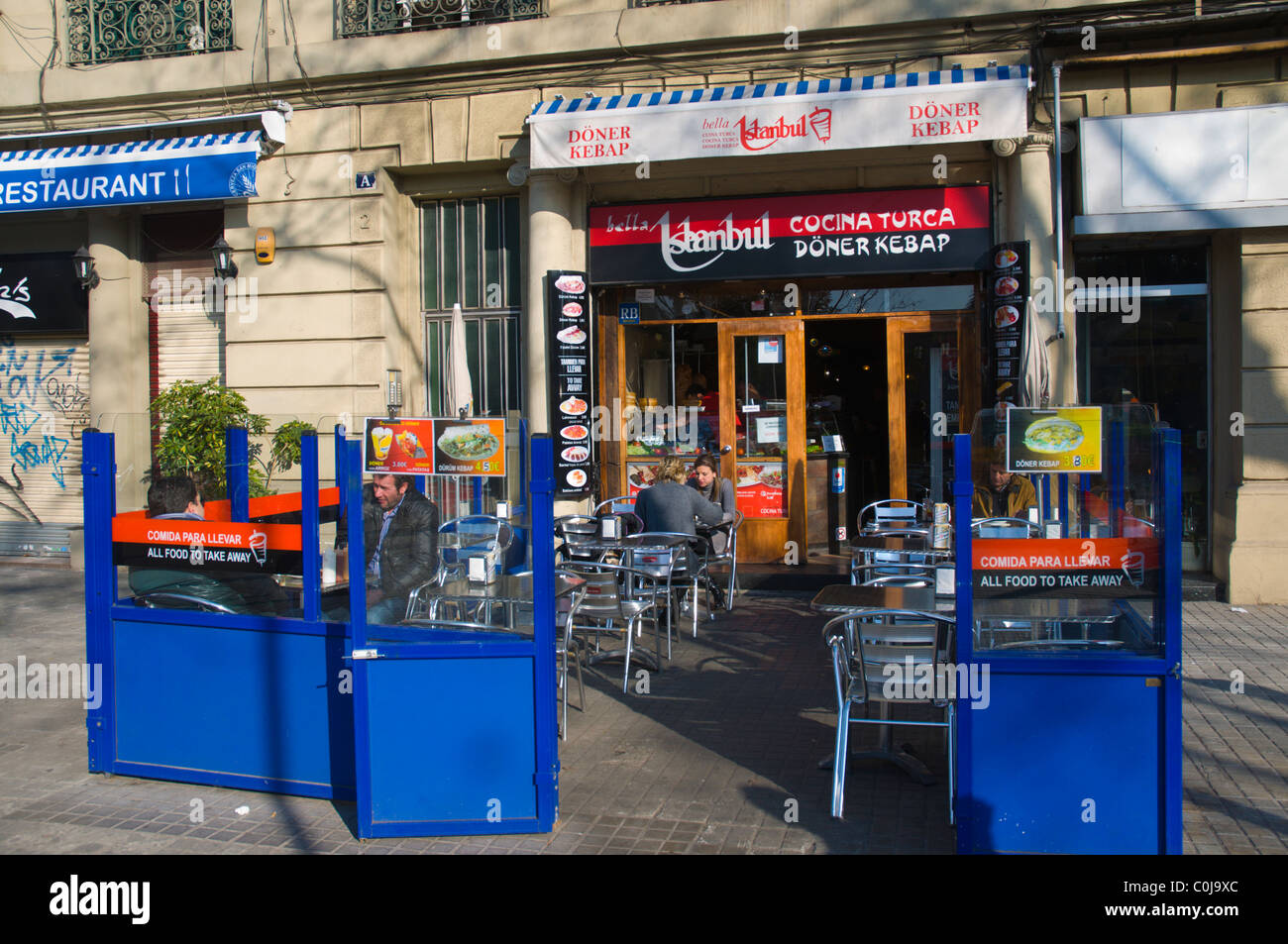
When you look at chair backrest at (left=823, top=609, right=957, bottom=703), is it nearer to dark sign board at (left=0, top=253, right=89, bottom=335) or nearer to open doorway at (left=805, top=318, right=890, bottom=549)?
open doorway at (left=805, top=318, right=890, bottom=549)

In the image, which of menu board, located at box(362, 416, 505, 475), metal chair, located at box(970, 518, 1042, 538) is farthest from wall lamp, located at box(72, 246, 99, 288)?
metal chair, located at box(970, 518, 1042, 538)

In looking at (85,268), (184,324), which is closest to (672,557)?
(184,324)

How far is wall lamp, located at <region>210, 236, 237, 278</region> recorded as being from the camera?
38.5 ft

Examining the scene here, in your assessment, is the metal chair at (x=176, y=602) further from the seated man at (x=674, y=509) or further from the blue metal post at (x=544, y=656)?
the seated man at (x=674, y=509)

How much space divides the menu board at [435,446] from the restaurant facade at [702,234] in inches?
217

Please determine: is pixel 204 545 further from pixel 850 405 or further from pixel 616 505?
pixel 850 405

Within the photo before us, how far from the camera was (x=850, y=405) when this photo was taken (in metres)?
12.3

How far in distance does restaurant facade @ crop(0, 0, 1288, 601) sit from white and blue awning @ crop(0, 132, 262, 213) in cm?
5

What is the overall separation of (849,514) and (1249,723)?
6284mm

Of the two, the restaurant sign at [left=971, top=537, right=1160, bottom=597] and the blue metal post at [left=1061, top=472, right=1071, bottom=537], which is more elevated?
the blue metal post at [left=1061, top=472, right=1071, bottom=537]

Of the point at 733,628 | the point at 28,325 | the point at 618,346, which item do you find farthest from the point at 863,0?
the point at 28,325

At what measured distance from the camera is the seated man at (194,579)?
5230mm

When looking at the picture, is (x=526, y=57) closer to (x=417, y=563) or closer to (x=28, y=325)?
(x=28, y=325)

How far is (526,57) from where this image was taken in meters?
11.0
